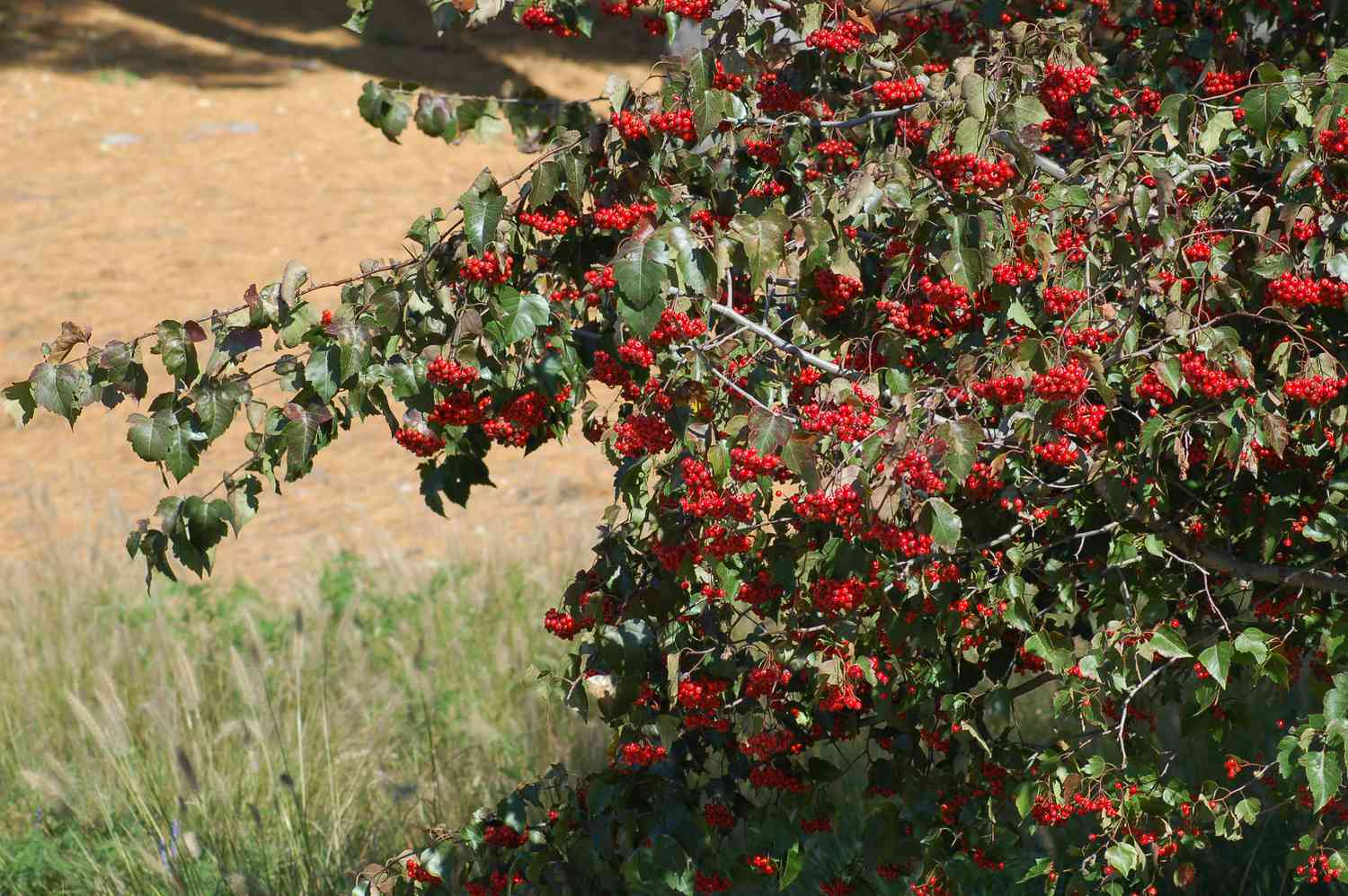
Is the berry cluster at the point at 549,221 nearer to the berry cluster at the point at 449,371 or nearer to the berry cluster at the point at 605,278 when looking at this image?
the berry cluster at the point at 605,278

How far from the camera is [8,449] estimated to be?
9.84 m

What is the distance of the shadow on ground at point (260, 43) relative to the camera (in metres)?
18.2

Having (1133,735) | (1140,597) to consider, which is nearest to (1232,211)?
(1140,597)

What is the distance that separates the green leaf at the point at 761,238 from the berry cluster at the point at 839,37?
0.54 metres

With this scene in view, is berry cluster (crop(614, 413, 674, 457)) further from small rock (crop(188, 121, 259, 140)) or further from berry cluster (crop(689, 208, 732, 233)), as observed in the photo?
small rock (crop(188, 121, 259, 140))

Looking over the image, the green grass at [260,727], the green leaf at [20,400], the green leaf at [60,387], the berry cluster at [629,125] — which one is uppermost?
the berry cluster at [629,125]

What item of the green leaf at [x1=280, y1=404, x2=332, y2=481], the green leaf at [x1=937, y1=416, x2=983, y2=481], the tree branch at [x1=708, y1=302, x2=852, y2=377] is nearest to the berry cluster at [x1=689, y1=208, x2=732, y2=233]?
the tree branch at [x1=708, y1=302, x2=852, y2=377]

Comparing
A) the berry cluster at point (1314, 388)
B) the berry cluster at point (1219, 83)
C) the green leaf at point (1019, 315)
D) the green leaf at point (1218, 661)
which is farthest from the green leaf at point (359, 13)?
the green leaf at point (1218, 661)

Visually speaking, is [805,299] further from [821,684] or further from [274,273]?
[274,273]

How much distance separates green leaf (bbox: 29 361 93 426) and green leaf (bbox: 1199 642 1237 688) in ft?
6.61

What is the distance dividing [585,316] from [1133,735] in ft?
4.65

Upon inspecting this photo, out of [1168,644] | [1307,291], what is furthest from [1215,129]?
[1168,644]

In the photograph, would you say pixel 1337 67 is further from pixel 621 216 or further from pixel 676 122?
pixel 621 216

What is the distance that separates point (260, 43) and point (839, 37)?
18670 millimetres
